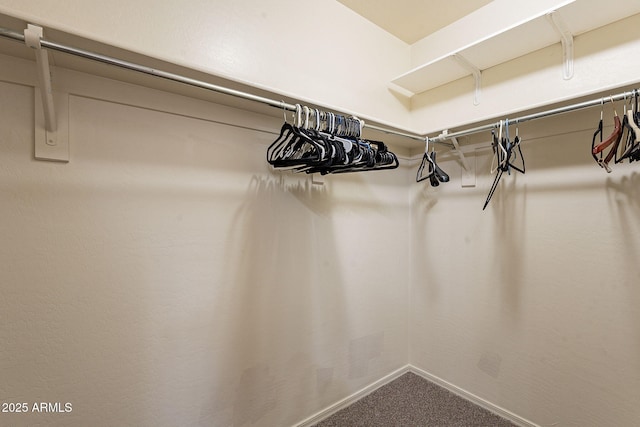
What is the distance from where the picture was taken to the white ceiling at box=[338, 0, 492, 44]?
187cm

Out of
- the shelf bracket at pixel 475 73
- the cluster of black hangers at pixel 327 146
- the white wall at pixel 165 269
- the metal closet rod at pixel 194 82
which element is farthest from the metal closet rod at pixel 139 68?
the shelf bracket at pixel 475 73

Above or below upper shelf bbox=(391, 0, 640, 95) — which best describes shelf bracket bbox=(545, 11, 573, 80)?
below

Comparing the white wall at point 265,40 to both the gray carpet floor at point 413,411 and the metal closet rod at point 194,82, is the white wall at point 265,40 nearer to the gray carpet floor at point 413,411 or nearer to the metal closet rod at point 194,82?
the metal closet rod at point 194,82

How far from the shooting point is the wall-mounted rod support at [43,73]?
812 mm

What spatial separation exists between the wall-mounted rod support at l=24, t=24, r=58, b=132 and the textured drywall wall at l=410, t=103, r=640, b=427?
2196 millimetres

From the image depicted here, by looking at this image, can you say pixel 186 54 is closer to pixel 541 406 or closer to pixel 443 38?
pixel 443 38

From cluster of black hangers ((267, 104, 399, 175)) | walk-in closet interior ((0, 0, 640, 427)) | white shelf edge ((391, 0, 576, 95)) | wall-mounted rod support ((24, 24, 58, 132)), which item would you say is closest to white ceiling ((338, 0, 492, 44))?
walk-in closet interior ((0, 0, 640, 427))

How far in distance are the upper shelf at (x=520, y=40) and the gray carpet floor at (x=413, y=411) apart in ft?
7.40

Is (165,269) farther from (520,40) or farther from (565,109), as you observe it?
(520,40)

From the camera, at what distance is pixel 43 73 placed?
36.3 inches

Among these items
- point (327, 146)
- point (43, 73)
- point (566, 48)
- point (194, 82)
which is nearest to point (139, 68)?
point (194, 82)

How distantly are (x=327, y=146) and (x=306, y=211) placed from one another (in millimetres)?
615

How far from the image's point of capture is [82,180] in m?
1.13

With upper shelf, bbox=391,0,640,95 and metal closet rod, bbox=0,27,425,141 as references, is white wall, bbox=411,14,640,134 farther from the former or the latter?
metal closet rod, bbox=0,27,425,141
